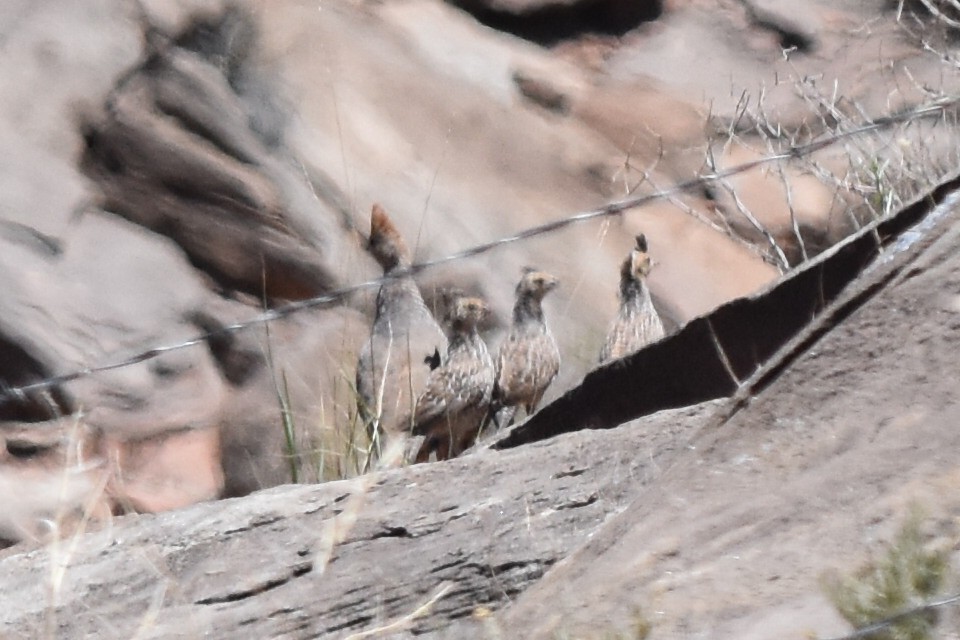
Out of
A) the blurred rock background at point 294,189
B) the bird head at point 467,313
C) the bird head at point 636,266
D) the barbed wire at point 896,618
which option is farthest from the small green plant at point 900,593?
the bird head at point 636,266

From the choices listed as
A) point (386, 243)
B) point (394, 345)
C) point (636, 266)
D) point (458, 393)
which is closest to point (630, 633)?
point (458, 393)

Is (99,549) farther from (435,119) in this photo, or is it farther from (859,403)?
(435,119)

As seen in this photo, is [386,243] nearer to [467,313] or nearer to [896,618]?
[467,313]

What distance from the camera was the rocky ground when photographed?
2.83 meters

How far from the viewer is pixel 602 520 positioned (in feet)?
11.7

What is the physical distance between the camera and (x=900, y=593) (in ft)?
6.86

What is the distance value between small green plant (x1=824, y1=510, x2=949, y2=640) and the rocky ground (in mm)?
86

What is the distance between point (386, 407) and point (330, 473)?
4.17 feet

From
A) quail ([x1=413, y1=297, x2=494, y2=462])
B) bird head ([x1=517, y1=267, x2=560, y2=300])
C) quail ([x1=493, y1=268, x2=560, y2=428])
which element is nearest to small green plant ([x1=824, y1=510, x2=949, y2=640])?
quail ([x1=413, y1=297, x2=494, y2=462])

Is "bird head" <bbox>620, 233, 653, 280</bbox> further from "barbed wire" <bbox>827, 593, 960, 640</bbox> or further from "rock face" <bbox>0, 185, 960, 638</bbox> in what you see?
"barbed wire" <bbox>827, 593, 960, 640</bbox>

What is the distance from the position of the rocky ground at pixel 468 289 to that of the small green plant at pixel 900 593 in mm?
86

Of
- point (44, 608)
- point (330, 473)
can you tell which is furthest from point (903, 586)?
point (330, 473)

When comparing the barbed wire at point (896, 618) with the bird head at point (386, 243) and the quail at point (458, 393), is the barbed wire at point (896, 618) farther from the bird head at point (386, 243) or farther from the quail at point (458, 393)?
the bird head at point (386, 243)

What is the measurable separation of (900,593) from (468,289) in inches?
301
